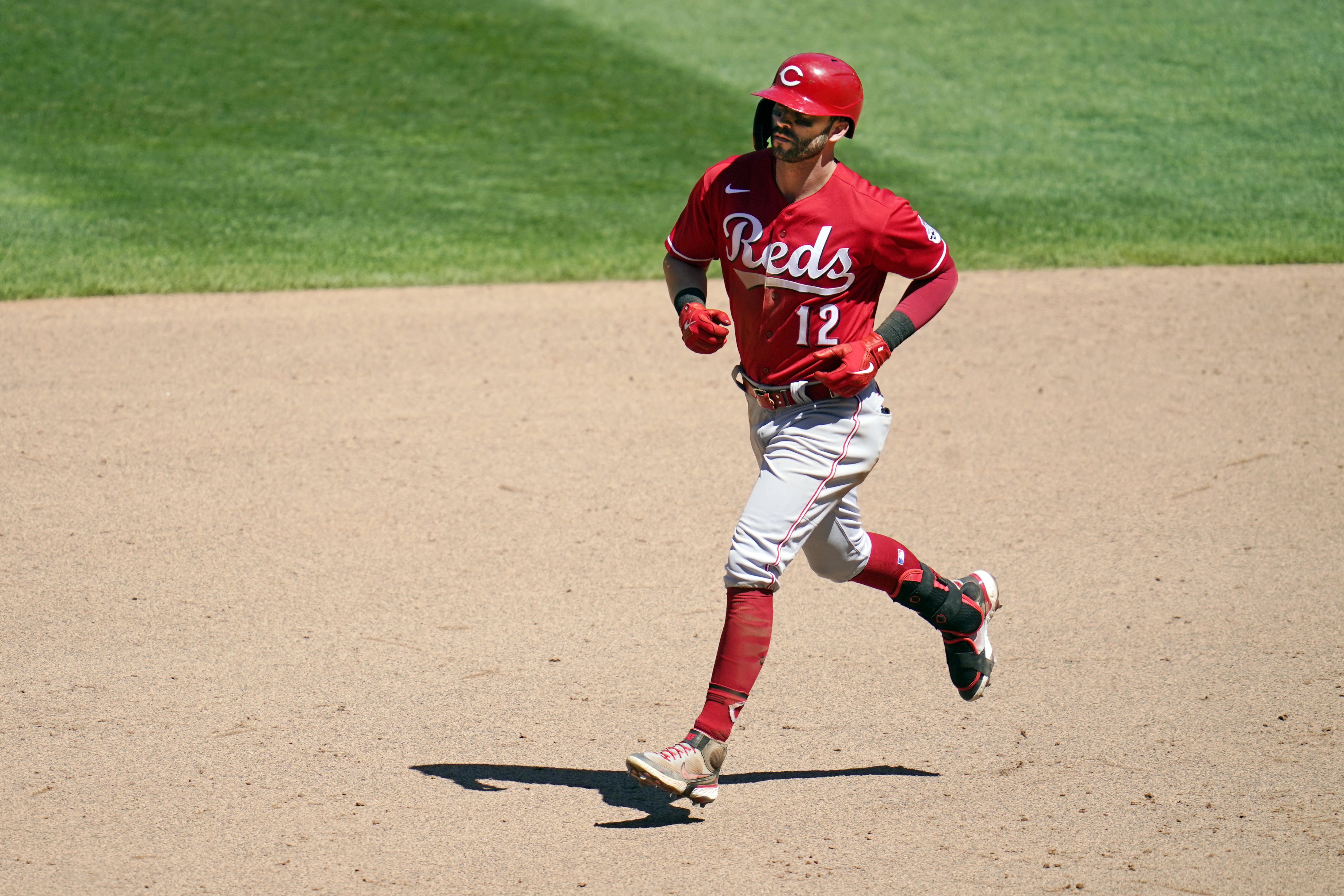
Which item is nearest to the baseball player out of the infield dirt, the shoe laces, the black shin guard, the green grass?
the shoe laces

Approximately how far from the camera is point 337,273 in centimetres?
974

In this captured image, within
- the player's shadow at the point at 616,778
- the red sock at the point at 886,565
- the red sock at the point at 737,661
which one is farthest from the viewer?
the red sock at the point at 886,565

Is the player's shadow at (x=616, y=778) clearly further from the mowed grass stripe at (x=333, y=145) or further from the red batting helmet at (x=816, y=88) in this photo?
the mowed grass stripe at (x=333, y=145)

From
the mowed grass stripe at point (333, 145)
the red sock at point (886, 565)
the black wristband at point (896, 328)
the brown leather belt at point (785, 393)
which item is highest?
the black wristband at point (896, 328)

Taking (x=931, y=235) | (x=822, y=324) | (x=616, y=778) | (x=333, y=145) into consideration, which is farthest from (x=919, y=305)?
(x=333, y=145)

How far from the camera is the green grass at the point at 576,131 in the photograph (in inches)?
412

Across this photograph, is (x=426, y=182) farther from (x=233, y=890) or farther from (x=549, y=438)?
(x=233, y=890)

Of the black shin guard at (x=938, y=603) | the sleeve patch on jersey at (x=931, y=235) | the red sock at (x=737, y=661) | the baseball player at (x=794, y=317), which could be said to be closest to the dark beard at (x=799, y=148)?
the baseball player at (x=794, y=317)

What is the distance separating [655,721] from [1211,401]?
4526mm

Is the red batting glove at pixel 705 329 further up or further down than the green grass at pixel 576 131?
further up

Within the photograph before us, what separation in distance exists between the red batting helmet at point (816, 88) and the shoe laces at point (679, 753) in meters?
1.79

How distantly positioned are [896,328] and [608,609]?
1795 mm

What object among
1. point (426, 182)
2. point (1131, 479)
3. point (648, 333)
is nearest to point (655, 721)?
point (1131, 479)

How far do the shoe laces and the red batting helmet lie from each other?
1.79 meters
